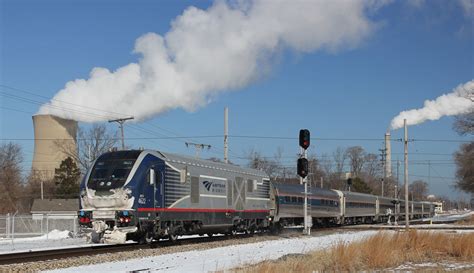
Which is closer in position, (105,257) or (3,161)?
(105,257)

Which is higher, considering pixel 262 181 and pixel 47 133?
pixel 47 133

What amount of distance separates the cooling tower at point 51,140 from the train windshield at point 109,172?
139ft

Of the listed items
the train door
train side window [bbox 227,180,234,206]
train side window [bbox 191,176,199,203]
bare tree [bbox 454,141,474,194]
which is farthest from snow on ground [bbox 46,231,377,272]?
bare tree [bbox 454,141,474,194]

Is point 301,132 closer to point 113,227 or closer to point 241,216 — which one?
point 241,216

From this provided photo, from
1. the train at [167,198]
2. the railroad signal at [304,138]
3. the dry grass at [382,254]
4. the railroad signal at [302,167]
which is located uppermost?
the railroad signal at [304,138]

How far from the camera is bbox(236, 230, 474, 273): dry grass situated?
1463 centimetres

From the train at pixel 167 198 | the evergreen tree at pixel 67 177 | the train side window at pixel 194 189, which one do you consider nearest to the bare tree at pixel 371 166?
the evergreen tree at pixel 67 177

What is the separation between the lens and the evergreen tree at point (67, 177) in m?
79.6

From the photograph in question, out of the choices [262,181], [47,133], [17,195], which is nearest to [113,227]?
[262,181]

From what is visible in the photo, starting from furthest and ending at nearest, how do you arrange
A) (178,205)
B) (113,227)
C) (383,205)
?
(383,205)
(178,205)
(113,227)

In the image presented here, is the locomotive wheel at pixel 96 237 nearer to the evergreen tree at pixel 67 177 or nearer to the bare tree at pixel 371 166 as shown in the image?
the evergreen tree at pixel 67 177

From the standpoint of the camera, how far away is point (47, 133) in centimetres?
6325

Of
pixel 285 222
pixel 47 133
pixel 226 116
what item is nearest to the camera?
pixel 285 222

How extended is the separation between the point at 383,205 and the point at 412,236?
49431 mm
